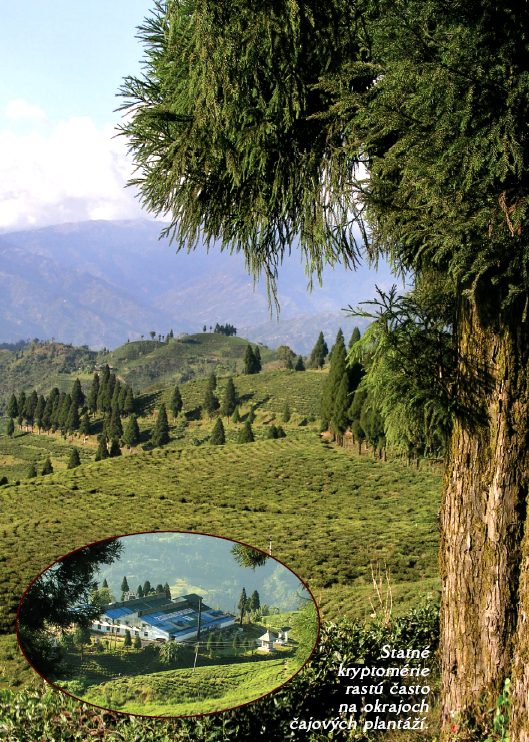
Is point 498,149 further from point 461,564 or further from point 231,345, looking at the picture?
point 231,345

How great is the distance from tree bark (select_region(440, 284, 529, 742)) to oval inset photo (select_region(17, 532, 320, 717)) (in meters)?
0.88

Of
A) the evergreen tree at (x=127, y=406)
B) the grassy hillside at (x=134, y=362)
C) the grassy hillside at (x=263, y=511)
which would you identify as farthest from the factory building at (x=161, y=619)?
the grassy hillside at (x=134, y=362)

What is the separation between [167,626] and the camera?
101 inches

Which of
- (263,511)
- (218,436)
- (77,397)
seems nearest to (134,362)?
(77,397)

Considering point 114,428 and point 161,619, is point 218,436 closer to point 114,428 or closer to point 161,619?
point 114,428

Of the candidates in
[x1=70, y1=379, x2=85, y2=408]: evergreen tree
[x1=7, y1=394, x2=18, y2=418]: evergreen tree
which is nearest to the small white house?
[x1=70, y1=379, x2=85, y2=408]: evergreen tree

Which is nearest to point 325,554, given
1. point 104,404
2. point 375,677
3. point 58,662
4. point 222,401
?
point 375,677

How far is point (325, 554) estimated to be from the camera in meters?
17.8

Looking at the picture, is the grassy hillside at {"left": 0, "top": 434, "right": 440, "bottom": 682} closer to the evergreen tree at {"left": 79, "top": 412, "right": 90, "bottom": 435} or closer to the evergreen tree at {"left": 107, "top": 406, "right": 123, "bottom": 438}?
the evergreen tree at {"left": 107, "top": 406, "right": 123, "bottom": 438}

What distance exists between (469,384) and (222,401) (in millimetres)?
55770

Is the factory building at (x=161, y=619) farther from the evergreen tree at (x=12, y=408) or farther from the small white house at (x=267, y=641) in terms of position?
the evergreen tree at (x=12, y=408)

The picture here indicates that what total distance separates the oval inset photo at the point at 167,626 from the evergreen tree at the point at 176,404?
57.3 meters

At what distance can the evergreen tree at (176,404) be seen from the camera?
5978 centimetres

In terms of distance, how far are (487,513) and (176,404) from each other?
57.9 metres
